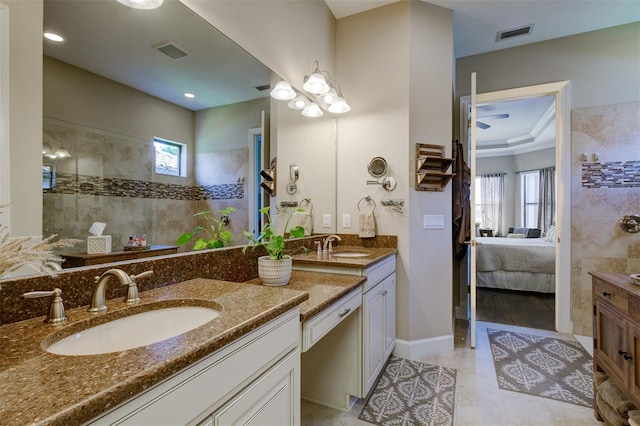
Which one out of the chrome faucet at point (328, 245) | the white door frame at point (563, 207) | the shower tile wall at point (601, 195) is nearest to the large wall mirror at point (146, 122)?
the chrome faucet at point (328, 245)

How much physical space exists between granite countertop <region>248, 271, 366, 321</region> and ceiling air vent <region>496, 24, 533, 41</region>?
295 cm

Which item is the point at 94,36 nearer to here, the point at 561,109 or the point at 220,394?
the point at 220,394

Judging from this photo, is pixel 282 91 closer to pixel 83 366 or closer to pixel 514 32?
pixel 83 366

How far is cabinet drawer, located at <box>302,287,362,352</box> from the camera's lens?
3.83 feet

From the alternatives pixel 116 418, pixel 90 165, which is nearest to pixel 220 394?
pixel 116 418

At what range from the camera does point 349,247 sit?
8.75 feet

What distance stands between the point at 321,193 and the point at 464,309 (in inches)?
84.4

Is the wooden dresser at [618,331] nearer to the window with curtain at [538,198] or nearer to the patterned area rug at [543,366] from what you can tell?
the patterned area rug at [543,366]

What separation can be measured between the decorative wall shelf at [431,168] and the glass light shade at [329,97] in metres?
0.81

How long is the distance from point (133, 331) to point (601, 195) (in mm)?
3825

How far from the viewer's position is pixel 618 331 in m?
1.46

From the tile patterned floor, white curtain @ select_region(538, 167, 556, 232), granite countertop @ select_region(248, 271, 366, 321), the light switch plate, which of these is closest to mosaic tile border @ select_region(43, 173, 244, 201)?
granite countertop @ select_region(248, 271, 366, 321)

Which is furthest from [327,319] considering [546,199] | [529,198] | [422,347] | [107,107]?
[529,198]

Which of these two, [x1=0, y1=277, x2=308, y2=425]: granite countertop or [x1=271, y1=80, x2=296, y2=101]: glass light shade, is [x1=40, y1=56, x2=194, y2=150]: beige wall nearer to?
[x1=0, y1=277, x2=308, y2=425]: granite countertop
